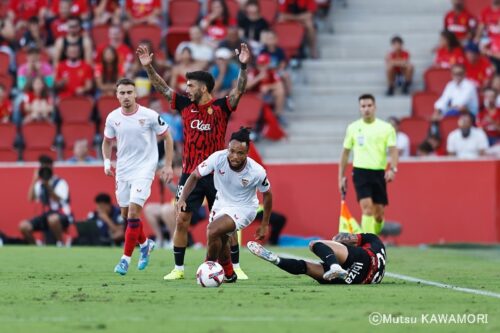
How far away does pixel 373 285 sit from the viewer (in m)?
12.3

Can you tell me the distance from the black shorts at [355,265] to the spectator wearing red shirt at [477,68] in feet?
42.9

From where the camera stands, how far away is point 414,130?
78.4 ft

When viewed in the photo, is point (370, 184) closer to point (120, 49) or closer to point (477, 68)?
point (477, 68)

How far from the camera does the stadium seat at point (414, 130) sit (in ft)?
78.3

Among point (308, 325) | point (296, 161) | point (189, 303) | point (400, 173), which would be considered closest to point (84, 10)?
point (296, 161)

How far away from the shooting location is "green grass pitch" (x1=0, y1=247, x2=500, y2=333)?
8.83 m

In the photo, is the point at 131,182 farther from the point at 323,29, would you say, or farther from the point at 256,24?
the point at 323,29

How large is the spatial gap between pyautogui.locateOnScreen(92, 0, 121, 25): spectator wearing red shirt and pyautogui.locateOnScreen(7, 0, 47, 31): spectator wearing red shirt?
1.12 metres

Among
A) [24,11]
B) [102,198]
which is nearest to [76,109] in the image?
[102,198]

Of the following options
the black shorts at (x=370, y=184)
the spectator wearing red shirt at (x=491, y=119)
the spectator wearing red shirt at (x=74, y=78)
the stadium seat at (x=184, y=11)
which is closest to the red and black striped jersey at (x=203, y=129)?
the black shorts at (x=370, y=184)

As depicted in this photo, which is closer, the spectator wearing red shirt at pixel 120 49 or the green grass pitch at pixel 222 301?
the green grass pitch at pixel 222 301

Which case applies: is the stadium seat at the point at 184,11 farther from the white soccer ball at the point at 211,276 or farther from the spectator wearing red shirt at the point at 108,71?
the white soccer ball at the point at 211,276

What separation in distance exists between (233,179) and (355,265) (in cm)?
141

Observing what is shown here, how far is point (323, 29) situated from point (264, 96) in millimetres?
3662
